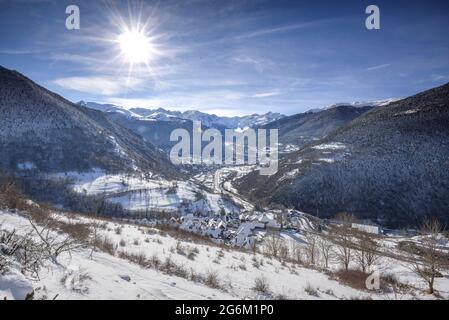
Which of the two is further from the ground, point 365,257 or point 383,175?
point 383,175

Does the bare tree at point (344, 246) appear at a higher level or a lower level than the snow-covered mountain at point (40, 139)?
lower

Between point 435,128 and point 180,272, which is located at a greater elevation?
point 435,128

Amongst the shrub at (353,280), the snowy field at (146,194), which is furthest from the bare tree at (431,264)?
the snowy field at (146,194)

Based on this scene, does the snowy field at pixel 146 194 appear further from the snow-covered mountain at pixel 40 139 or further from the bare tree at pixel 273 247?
the bare tree at pixel 273 247

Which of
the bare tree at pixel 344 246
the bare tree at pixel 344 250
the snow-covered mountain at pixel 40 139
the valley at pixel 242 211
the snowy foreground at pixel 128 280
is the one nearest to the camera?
the snowy foreground at pixel 128 280

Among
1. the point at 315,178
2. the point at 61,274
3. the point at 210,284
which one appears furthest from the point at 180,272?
the point at 315,178

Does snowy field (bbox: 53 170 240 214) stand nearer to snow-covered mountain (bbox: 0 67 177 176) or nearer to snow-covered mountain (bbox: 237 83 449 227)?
snow-covered mountain (bbox: 0 67 177 176)

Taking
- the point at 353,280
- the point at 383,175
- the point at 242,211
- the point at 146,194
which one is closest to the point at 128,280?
the point at 353,280

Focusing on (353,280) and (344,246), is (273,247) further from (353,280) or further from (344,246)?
(353,280)

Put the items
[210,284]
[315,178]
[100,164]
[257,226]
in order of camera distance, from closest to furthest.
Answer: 1. [210,284]
2. [257,226]
3. [315,178]
4. [100,164]

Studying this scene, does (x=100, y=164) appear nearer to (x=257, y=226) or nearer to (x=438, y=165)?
(x=257, y=226)

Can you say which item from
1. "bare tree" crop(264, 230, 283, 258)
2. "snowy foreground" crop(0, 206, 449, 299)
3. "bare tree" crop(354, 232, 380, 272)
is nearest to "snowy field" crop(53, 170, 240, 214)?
"bare tree" crop(264, 230, 283, 258)
